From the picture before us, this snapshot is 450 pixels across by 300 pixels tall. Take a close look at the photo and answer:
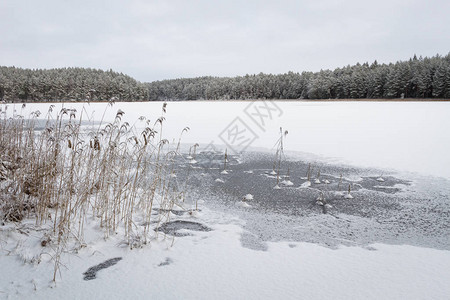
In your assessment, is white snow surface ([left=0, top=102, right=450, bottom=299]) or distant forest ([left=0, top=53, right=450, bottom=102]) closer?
white snow surface ([left=0, top=102, right=450, bottom=299])

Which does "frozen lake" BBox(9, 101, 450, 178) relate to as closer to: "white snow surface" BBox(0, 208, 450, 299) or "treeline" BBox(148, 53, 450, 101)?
"white snow surface" BBox(0, 208, 450, 299)

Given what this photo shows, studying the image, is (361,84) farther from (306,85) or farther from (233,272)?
(233,272)

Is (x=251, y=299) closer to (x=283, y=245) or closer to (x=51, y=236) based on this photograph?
(x=283, y=245)

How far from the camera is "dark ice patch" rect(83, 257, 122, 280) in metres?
3.03

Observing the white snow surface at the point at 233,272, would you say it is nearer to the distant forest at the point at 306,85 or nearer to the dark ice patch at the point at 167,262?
the dark ice patch at the point at 167,262

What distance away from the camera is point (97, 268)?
320 cm

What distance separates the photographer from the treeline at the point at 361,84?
5178cm

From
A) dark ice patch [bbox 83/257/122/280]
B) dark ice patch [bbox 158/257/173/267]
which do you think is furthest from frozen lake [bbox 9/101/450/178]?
dark ice patch [bbox 83/257/122/280]

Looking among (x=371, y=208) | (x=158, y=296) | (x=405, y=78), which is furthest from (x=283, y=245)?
(x=405, y=78)

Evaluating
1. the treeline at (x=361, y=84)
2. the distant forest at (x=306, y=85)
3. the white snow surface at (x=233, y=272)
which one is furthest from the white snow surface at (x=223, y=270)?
the treeline at (x=361, y=84)

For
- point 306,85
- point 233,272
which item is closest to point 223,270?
point 233,272

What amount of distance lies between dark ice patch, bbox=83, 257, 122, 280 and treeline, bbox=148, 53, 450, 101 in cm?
5924

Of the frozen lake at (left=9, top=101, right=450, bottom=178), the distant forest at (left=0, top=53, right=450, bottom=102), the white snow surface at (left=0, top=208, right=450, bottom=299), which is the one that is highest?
the distant forest at (left=0, top=53, right=450, bottom=102)

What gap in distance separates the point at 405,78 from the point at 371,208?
59.9m
